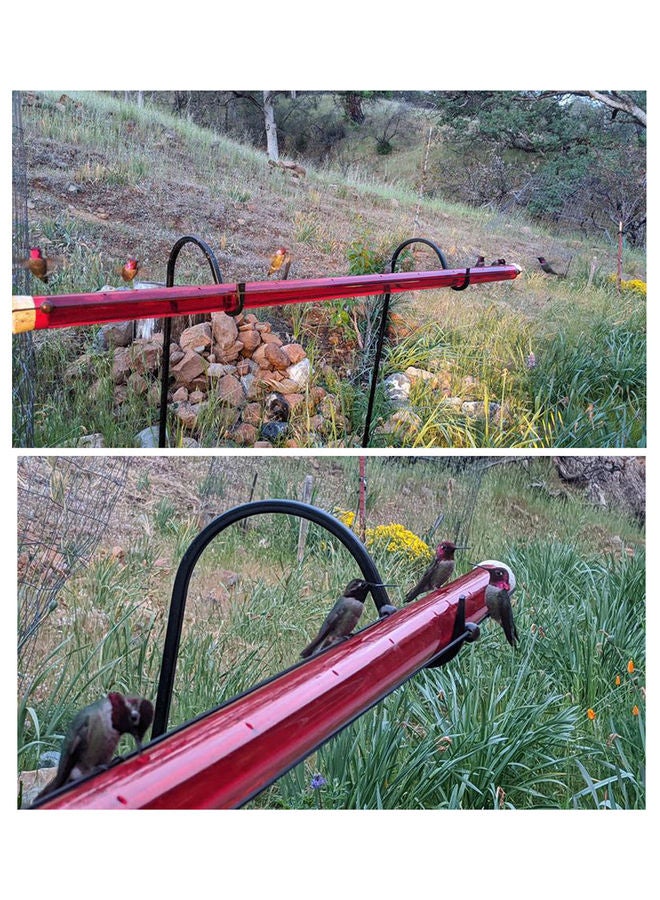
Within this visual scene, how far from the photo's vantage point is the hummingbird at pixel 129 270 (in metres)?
1.62

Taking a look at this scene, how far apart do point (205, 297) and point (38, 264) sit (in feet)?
1.04

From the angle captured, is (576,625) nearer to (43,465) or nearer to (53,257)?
(43,465)

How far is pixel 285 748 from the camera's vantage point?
1.11 metres

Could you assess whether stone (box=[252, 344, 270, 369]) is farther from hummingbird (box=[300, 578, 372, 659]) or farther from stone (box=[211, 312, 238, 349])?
hummingbird (box=[300, 578, 372, 659])

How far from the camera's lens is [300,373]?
1783mm

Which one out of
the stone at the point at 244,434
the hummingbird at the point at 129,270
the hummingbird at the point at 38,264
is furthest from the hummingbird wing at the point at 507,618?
the hummingbird at the point at 38,264

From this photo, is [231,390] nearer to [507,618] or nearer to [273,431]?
[273,431]

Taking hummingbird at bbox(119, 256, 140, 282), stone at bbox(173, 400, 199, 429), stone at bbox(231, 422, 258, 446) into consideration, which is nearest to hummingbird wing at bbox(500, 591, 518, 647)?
stone at bbox(231, 422, 258, 446)

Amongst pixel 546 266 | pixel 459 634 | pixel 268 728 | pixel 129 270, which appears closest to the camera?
pixel 268 728

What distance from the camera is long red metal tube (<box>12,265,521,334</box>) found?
129cm

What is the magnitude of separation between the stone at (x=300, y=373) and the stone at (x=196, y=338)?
184 millimetres

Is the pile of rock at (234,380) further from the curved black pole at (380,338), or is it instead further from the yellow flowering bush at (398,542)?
the yellow flowering bush at (398,542)

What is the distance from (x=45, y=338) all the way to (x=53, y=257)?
0.16 metres

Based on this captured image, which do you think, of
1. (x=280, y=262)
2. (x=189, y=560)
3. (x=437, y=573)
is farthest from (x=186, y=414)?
(x=437, y=573)
